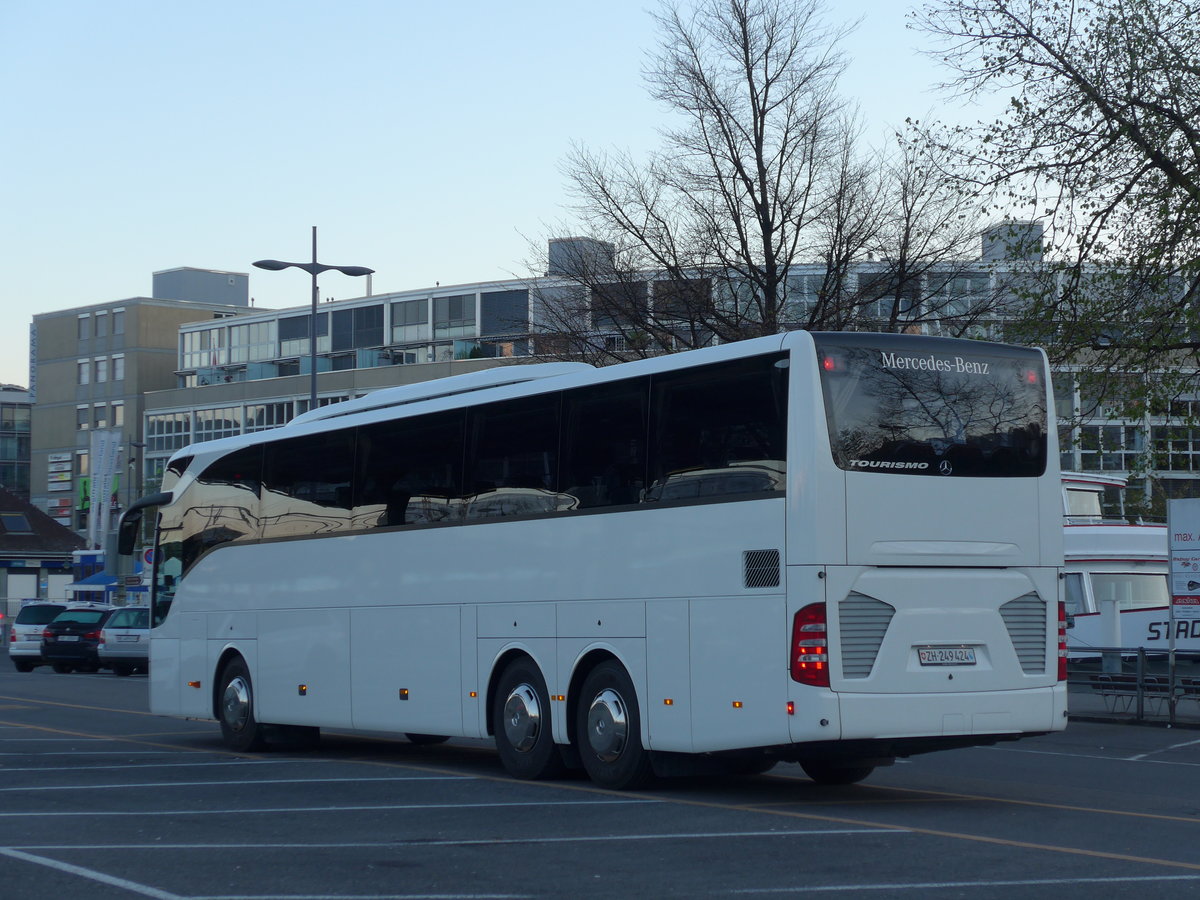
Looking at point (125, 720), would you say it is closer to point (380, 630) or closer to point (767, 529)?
point (380, 630)

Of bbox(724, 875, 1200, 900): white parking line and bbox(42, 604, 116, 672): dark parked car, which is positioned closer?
bbox(724, 875, 1200, 900): white parking line

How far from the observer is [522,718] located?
14453mm

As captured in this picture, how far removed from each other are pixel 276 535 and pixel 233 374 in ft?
270

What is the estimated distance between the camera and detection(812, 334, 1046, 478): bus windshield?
12.0 meters

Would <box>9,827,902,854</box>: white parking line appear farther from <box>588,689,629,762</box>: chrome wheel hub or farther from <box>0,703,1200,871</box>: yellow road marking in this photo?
<box>588,689,629,762</box>: chrome wheel hub

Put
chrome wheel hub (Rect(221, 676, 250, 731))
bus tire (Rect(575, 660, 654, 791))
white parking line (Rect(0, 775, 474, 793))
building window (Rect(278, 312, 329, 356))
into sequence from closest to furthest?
bus tire (Rect(575, 660, 654, 791)) < white parking line (Rect(0, 775, 474, 793)) < chrome wheel hub (Rect(221, 676, 250, 731)) < building window (Rect(278, 312, 329, 356))

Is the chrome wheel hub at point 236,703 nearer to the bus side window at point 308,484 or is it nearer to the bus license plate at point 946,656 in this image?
the bus side window at point 308,484

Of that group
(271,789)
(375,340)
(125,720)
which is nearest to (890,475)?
(271,789)

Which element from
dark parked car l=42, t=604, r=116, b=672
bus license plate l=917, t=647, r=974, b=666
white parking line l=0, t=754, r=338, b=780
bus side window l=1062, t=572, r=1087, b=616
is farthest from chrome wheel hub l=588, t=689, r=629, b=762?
dark parked car l=42, t=604, r=116, b=672

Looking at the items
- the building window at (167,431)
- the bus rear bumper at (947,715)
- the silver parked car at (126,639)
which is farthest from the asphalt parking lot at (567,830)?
the building window at (167,431)

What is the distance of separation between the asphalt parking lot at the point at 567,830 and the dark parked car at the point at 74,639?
25.3 m

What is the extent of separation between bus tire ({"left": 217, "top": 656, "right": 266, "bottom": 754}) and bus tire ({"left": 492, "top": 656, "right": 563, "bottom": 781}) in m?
4.56

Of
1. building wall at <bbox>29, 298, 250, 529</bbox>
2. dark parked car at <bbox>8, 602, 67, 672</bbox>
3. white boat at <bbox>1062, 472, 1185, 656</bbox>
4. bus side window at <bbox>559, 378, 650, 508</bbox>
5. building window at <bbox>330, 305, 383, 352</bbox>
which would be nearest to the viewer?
bus side window at <bbox>559, 378, 650, 508</bbox>

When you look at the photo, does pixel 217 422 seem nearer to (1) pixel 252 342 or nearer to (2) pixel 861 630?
(1) pixel 252 342
